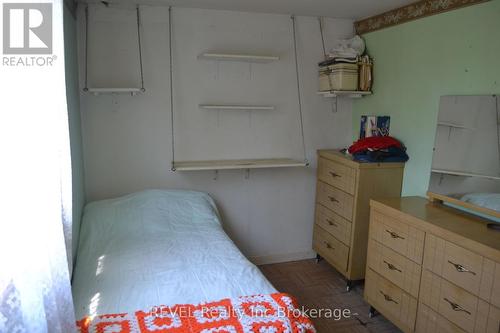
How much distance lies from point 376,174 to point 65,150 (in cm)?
228

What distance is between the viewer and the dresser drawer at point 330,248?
324cm


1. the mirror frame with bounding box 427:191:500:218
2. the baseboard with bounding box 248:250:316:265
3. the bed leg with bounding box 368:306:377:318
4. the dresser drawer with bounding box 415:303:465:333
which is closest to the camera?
the dresser drawer with bounding box 415:303:465:333

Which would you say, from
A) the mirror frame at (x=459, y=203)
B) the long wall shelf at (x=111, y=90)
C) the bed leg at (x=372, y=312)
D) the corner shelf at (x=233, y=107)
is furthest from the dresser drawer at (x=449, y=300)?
the long wall shelf at (x=111, y=90)

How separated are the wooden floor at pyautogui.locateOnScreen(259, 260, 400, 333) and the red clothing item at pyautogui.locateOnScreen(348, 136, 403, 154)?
1.15 meters

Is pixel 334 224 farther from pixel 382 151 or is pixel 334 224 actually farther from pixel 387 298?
pixel 387 298

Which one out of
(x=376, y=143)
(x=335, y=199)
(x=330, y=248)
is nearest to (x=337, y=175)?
(x=335, y=199)

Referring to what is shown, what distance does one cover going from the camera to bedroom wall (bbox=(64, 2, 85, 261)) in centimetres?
239

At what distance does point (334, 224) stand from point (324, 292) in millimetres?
583

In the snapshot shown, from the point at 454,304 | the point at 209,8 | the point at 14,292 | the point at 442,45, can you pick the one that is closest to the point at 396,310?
the point at 454,304

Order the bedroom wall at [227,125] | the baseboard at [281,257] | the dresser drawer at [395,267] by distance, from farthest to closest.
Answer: the baseboard at [281,257]
the bedroom wall at [227,125]
the dresser drawer at [395,267]

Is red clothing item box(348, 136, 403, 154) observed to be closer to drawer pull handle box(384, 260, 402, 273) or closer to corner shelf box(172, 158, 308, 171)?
corner shelf box(172, 158, 308, 171)

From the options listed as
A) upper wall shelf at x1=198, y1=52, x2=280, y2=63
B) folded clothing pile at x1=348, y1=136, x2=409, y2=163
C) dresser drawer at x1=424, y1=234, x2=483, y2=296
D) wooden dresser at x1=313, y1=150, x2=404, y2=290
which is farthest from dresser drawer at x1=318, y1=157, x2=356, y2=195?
upper wall shelf at x1=198, y1=52, x2=280, y2=63

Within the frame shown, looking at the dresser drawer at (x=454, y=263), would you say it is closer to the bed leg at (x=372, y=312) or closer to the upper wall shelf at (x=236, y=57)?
the bed leg at (x=372, y=312)

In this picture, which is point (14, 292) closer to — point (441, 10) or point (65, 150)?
point (65, 150)
